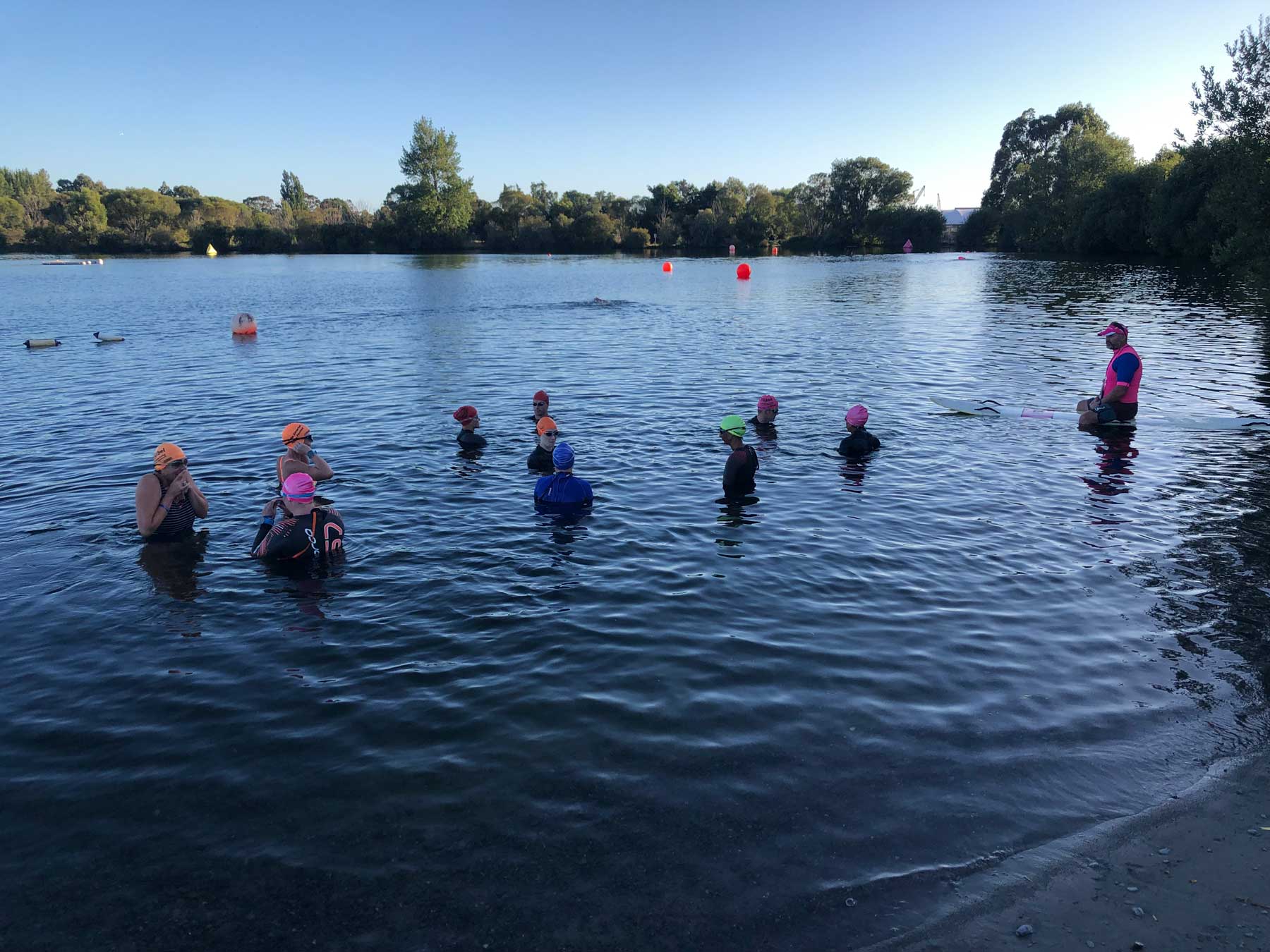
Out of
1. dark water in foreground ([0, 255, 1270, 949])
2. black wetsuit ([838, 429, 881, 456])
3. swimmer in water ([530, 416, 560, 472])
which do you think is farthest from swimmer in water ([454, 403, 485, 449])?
black wetsuit ([838, 429, 881, 456])

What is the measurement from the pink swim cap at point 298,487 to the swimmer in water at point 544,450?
5357 mm

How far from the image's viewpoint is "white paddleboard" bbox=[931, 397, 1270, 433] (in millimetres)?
19906

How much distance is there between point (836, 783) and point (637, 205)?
604ft

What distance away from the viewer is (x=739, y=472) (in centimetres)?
1488

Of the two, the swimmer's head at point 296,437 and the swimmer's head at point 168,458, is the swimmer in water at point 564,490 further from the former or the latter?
the swimmer's head at point 168,458

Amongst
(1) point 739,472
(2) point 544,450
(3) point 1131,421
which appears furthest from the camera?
(3) point 1131,421

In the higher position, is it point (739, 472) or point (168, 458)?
point (168, 458)

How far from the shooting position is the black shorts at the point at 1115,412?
774 inches

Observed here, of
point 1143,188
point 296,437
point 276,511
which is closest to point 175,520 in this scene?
point 276,511

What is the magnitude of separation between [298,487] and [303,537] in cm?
82

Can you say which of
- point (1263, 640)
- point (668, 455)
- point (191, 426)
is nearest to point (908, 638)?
point (1263, 640)

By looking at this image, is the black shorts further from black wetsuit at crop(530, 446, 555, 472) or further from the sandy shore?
the sandy shore

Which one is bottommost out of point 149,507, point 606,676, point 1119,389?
point 606,676

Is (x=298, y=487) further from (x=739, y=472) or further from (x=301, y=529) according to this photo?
(x=739, y=472)
